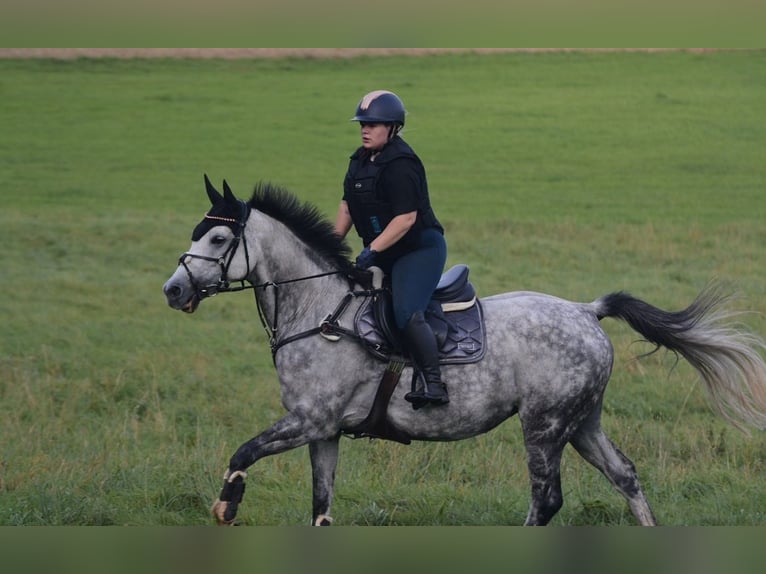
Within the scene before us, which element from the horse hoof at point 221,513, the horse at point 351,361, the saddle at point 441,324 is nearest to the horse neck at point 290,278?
the horse at point 351,361

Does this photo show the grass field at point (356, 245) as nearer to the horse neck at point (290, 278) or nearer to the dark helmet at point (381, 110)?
the horse neck at point (290, 278)

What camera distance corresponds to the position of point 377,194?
7.00 meters

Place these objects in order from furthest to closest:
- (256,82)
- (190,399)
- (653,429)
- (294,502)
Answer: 1. (256,82)
2. (190,399)
3. (653,429)
4. (294,502)

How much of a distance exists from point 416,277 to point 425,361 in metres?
0.49

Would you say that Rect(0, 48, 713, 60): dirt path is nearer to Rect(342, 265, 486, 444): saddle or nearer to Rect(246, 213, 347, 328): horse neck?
Rect(246, 213, 347, 328): horse neck

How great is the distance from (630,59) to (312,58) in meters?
8.38

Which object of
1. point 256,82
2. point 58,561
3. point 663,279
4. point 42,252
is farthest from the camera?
point 256,82

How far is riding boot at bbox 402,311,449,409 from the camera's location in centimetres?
680

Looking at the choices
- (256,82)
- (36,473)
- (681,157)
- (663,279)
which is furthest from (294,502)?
(256,82)

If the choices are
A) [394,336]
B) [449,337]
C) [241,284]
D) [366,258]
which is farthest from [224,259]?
[449,337]

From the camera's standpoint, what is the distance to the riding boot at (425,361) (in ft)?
22.3

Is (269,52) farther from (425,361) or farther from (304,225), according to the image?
(425,361)

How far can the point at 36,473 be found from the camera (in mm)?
8359

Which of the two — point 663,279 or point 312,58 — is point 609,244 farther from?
point 312,58
